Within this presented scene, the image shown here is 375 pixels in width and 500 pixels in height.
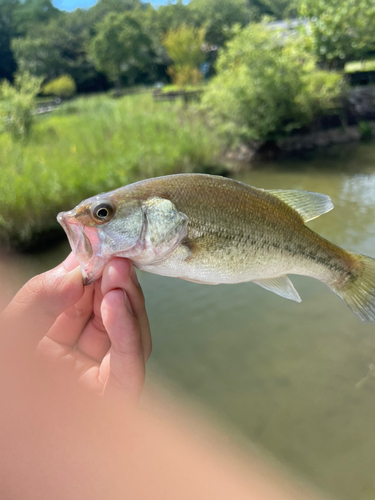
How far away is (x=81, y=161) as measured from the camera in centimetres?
932

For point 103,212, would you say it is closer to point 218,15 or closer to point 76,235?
point 76,235

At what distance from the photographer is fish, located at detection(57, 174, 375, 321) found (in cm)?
154

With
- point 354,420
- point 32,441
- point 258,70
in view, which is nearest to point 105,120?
point 258,70

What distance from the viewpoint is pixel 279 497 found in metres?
3.28

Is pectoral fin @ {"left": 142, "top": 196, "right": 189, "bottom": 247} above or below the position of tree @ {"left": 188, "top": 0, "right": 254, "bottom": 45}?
below

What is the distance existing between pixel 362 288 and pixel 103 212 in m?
1.47

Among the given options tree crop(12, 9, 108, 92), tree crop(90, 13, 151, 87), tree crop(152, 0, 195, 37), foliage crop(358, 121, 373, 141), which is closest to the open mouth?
foliage crop(358, 121, 373, 141)

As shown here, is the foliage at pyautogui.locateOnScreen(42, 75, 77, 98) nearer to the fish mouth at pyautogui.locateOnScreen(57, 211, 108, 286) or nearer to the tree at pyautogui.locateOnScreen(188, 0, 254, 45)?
the tree at pyautogui.locateOnScreen(188, 0, 254, 45)

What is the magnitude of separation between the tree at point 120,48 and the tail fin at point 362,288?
190 ft

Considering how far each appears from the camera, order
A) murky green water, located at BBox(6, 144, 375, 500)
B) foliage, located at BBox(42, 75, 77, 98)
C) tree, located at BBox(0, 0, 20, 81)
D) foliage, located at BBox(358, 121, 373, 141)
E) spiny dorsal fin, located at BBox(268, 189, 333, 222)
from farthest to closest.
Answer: tree, located at BBox(0, 0, 20, 81), foliage, located at BBox(42, 75, 77, 98), foliage, located at BBox(358, 121, 373, 141), murky green water, located at BBox(6, 144, 375, 500), spiny dorsal fin, located at BBox(268, 189, 333, 222)

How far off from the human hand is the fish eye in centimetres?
20

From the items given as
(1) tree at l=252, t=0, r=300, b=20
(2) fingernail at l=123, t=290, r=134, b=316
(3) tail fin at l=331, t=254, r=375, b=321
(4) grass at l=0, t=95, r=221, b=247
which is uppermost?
(1) tree at l=252, t=0, r=300, b=20

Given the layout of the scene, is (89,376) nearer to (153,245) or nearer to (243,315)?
(153,245)

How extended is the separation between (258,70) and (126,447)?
56.2ft
